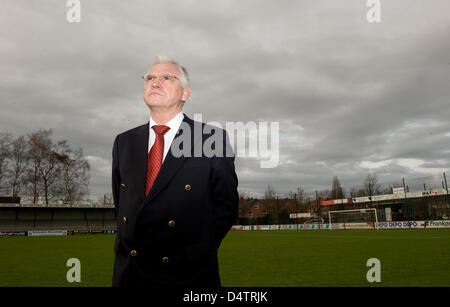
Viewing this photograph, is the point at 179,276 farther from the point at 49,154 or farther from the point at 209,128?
the point at 49,154

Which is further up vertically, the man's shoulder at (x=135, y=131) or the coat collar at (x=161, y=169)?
the man's shoulder at (x=135, y=131)

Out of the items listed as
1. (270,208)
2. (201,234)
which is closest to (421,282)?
(201,234)

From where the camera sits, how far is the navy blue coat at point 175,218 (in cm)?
219

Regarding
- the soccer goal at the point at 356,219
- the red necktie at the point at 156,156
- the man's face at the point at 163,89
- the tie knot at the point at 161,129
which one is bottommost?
the soccer goal at the point at 356,219

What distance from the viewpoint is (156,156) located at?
8.00 ft

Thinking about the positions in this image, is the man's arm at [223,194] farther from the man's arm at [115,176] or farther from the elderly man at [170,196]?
the man's arm at [115,176]

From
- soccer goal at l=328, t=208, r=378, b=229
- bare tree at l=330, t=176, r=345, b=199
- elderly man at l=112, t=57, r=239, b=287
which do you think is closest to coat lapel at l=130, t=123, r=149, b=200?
elderly man at l=112, t=57, r=239, b=287

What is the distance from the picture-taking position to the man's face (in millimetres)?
2480

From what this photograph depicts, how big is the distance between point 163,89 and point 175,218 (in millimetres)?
976

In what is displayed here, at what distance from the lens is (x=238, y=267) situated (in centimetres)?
1227

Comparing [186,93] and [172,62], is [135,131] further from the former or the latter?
[172,62]

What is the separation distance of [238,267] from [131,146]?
1071cm

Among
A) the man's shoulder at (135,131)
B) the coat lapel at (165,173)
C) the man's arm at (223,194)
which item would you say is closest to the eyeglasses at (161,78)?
the man's shoulder at (135,131)
